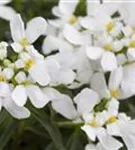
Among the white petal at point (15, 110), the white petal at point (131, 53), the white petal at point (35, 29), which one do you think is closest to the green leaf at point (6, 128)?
the white petal at point (15, 110)

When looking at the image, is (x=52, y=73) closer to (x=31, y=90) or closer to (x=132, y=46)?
(x=31, y=90)

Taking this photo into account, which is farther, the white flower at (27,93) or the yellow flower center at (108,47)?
the yellow flower center at (108,47)

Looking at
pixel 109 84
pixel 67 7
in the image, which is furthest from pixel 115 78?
pixel 67 7

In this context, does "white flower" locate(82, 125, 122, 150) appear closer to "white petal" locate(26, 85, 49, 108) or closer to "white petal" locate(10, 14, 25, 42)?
"white petal" locate(26, 85, 49, 108)

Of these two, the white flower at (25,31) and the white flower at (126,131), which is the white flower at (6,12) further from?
the white flower at (126,131)

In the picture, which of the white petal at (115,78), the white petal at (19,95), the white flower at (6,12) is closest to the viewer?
the white petal at (19,95)

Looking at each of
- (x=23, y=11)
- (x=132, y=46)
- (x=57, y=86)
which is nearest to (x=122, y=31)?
(x=132, y=46)

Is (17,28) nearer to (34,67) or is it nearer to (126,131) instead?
(34,67)
